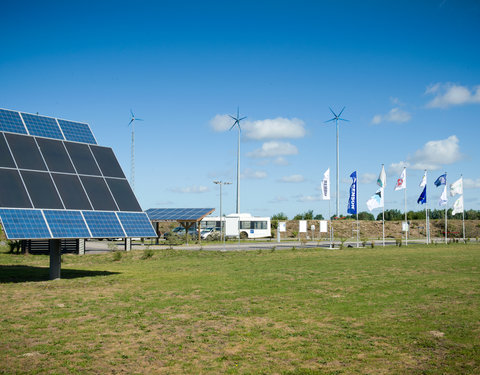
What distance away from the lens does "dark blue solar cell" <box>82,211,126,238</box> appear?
16.8m

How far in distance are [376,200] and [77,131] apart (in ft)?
101

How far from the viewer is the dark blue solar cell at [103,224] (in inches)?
663

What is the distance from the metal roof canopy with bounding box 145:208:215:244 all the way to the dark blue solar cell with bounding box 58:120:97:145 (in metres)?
26.7

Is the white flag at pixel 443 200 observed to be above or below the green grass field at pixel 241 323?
above

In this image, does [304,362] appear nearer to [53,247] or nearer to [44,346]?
[44,346]

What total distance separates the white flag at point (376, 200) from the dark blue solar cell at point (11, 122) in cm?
3225

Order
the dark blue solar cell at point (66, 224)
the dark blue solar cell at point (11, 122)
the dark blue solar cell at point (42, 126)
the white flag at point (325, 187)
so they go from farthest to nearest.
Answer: the white flag at point (325, 187) < the dark blue solar cell at point (42, 126) < the dark blue solar cell at point (11, 122) < the dark blue solar cell at point (66, 224)

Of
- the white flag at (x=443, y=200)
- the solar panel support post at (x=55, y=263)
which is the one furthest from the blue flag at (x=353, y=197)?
the solar panel support post at (x=55, y=263)

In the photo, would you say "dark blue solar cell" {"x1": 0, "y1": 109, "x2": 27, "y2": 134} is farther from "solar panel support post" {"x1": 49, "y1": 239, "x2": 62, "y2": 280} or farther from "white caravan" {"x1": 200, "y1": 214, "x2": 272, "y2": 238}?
"white caravan" {"x1": 200, "y1": 214, "x2": 272, "y2": 238}

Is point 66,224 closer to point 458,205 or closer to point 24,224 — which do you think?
point 24,224

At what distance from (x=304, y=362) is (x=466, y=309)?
6.68m

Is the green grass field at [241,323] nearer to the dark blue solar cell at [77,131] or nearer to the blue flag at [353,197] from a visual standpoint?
the dark blue solar cell at [77,131]

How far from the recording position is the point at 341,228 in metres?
87.4

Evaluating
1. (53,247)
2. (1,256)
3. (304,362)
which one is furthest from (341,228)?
(304,362)
